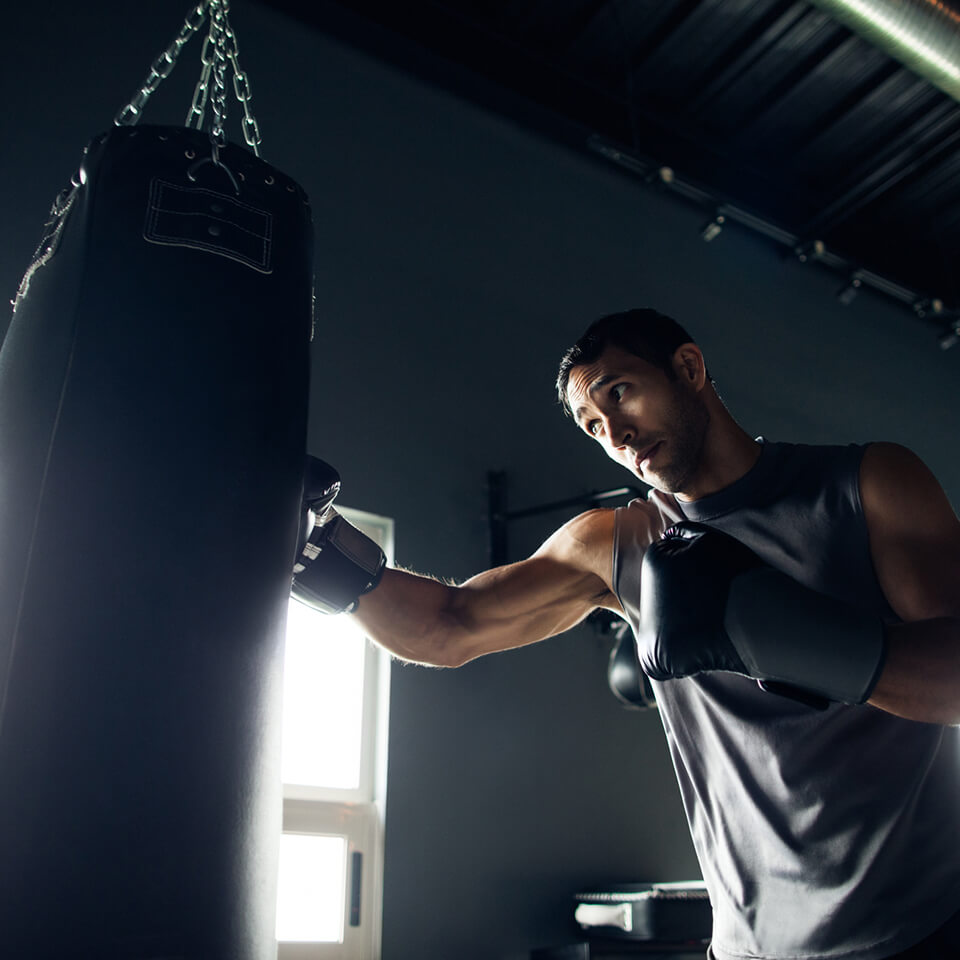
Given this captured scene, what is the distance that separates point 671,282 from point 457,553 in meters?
2.06

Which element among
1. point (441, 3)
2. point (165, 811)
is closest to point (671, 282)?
point (441, 3)

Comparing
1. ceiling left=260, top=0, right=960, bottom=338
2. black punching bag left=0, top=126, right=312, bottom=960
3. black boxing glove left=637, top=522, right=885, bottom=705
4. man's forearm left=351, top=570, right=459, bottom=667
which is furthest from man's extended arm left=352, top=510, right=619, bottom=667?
ceiling left=260, top=0, right=960, bottom=338

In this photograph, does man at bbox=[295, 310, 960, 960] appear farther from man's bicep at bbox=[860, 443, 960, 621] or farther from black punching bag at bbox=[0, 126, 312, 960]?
black punching bag at bbox=[0, 126, 312, 960]

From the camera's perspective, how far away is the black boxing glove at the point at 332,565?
5.32ft

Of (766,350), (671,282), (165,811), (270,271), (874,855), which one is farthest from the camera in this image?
(766,350)

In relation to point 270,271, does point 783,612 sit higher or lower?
lower

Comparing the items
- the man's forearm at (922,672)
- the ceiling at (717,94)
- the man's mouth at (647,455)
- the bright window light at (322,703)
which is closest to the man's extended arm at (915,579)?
the man's forearm at (922,672)

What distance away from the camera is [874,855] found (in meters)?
1.36

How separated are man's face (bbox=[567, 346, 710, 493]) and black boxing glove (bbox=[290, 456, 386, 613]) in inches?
19.4

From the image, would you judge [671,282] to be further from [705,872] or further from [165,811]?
[165,811]

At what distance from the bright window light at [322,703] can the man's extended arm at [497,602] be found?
52.4 inches

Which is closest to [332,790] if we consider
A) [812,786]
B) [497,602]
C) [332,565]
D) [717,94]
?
[497,602]

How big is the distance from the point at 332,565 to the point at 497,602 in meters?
0.37

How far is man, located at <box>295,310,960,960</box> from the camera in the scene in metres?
1.26
